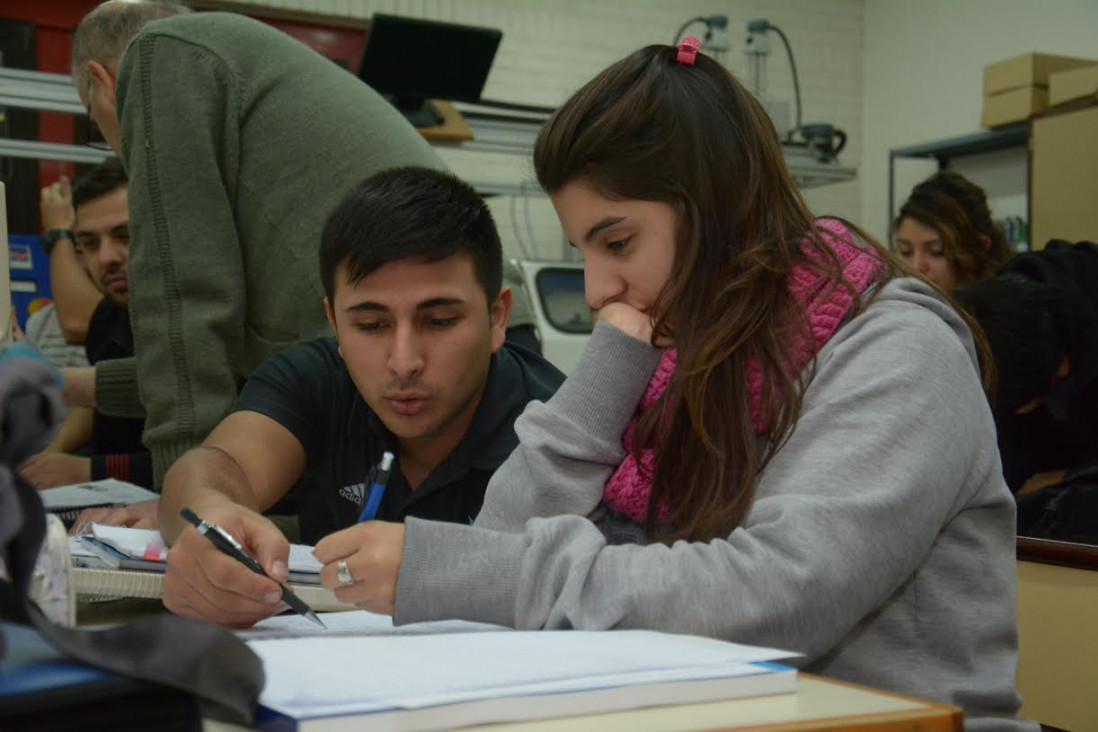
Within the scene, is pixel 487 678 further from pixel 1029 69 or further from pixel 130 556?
pixel 1029 69

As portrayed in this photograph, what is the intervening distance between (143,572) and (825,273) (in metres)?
0.64

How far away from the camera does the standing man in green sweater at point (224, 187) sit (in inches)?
65.6

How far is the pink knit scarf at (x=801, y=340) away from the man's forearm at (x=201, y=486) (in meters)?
0.41

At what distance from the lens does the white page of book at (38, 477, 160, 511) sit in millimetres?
1609

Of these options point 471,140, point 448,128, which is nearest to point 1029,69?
point 471,140

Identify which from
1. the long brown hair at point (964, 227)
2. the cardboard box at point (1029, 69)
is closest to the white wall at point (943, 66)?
the cardboard box at point (1029, 69)

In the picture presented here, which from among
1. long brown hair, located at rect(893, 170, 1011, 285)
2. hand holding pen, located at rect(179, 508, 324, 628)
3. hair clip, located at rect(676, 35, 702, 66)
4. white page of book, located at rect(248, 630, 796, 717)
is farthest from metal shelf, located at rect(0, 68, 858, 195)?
white page of book, located at rect(248, 630, 796, 717)

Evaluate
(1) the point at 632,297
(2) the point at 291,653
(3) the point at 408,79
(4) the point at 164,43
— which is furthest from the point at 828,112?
(2) the point at 291,653

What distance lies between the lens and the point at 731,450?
0.98 meters

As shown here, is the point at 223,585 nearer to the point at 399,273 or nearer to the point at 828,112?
the point at 399,273

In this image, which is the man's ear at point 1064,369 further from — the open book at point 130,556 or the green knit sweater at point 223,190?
the open book at point 130,556

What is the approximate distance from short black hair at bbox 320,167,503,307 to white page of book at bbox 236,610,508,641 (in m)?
0.58

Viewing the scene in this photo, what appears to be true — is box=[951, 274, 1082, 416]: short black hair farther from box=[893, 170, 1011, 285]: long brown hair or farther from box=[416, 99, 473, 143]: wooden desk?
box=[416, 99, 473, 143]: wooden desk

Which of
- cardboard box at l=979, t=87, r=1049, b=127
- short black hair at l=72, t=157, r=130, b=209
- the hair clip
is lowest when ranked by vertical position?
the hair clip
